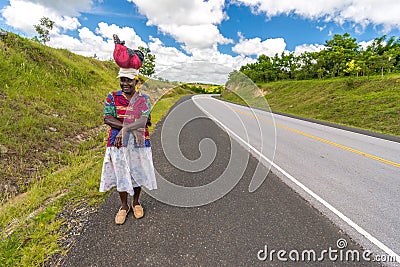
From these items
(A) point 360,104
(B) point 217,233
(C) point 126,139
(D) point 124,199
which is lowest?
(B) point 217,233

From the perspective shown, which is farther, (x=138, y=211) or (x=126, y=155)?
(x=138, y=211)

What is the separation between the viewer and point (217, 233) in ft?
7.76

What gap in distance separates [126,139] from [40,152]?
3.67m

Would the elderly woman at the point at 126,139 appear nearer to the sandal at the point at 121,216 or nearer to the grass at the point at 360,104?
the sandal at the point at 121,216

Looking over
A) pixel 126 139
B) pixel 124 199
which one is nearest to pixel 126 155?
pixel 126 139

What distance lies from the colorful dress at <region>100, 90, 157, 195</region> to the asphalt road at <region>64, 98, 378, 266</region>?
1.60 feet

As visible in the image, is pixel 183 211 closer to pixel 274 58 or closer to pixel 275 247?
pixel 275 247

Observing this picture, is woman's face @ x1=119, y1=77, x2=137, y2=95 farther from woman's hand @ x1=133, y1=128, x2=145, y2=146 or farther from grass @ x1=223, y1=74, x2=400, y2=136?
grass @ x1=223, y1=74, x2=400, y2=136

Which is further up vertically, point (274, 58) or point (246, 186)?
point (274, 58)

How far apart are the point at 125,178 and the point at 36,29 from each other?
20.9 metres

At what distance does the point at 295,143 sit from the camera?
6.78 metres

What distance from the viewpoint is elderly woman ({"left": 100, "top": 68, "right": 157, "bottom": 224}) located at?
2.30m

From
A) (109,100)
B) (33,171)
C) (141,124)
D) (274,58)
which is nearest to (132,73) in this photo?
(109,100)

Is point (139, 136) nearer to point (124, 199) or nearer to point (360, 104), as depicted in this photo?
point (124, 199)
